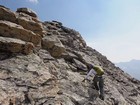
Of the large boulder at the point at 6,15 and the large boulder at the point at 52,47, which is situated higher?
the large boulder at the point at 6,15

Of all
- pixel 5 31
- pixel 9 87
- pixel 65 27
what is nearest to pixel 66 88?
pixel 9 87

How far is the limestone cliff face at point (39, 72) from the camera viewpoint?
20438 mm

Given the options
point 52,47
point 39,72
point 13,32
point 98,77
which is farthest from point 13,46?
point 98,77

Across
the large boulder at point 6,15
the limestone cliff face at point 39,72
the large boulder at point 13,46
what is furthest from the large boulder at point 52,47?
the large boulder at point 13,46

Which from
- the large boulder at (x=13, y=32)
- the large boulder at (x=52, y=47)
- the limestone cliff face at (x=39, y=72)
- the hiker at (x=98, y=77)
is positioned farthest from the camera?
the large boulder at (x=52, y=47)

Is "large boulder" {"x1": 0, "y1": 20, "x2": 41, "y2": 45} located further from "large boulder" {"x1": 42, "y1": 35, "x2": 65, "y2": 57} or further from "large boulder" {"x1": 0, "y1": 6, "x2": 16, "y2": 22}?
"large boulder" {"x1": 42, "y1": 35, "x2": 65, "y2": 57}

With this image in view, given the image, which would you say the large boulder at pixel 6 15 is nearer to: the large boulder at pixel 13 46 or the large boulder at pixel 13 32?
the large boulder at pixel 13 32

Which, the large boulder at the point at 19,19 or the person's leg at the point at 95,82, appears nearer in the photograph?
the person's leg at the point at 95,82

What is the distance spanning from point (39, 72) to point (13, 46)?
161 inches

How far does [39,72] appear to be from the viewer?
23.5 meters

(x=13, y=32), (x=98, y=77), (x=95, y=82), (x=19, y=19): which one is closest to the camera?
(x=13, y=32)

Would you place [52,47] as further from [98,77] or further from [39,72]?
[39,72]

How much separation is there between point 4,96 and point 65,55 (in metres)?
17.2

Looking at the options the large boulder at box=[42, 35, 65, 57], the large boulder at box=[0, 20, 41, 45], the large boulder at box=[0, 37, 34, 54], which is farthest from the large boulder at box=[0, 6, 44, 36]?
the large boulder at box=[0, 37, 34, 54]
